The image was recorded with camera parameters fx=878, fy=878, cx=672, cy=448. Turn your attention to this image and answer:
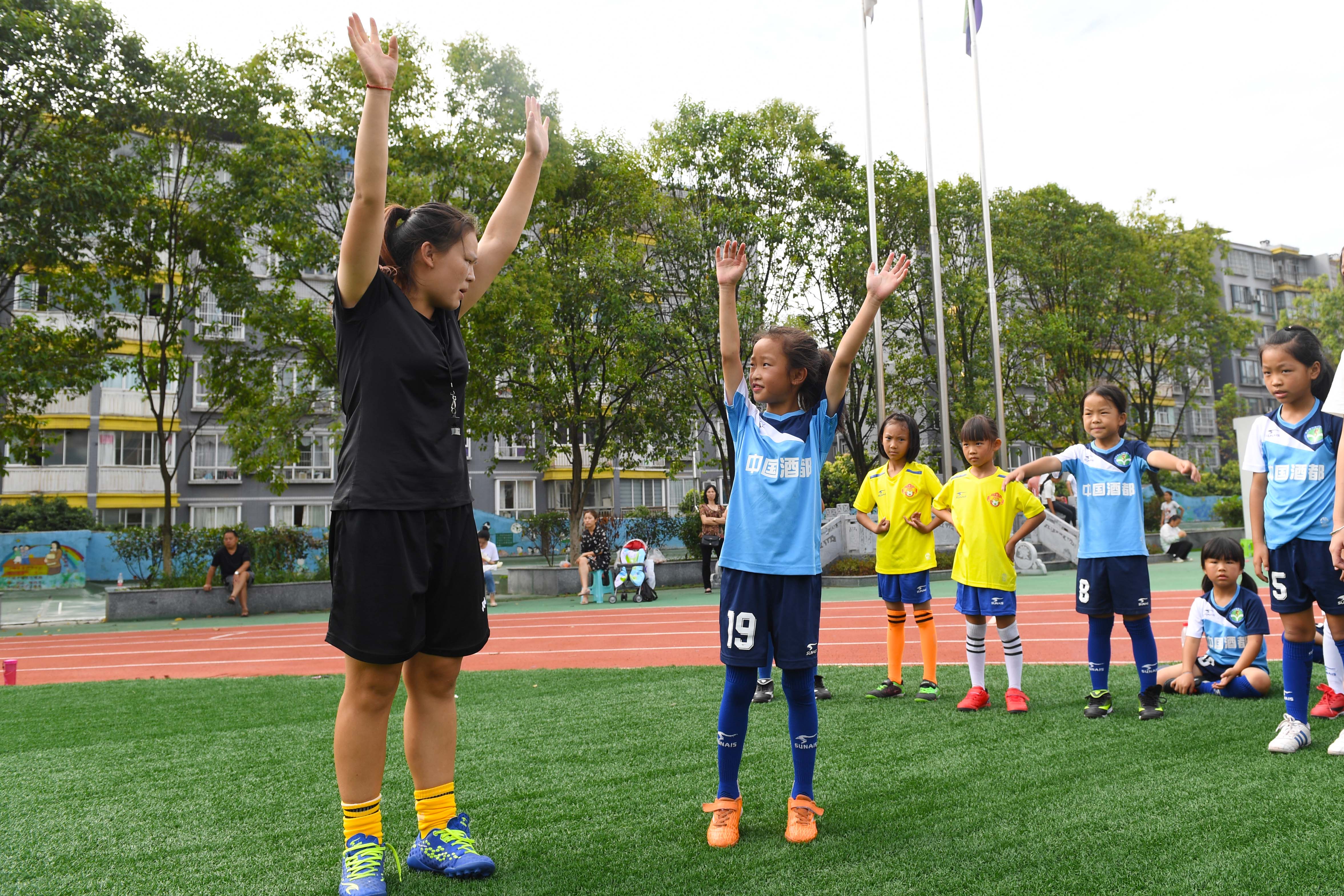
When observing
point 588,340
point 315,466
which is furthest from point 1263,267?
point 315,466

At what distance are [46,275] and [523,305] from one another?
8.32m

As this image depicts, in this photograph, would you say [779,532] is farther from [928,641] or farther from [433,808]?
[928,641]

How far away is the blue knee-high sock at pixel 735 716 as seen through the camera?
9.93 feet

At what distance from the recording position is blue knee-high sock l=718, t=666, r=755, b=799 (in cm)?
303

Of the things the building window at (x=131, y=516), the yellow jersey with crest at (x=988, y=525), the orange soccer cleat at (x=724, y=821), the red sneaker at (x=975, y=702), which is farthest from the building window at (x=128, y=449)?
the orange soccer cleat at (x=724, y=821)

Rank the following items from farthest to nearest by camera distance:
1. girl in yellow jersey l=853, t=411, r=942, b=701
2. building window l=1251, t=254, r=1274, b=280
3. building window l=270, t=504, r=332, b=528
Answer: building window l=1251, t=254, r=1274, b=280, building window l=270, t=504, r=332, b=528, girl in yellow jersey l=853, t=411, r=942, b=701

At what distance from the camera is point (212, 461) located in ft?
108

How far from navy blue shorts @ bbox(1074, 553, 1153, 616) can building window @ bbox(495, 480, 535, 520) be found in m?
36.1

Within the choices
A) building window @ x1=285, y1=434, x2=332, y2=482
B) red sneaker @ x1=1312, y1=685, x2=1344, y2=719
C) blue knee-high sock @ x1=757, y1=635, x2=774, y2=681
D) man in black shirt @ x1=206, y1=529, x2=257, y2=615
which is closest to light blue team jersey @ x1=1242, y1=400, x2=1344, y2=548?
red sneaker @ x1=1312, y1=685, x2=1344, y2=719

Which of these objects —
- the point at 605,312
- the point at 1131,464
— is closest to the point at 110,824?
the point at 1131,464

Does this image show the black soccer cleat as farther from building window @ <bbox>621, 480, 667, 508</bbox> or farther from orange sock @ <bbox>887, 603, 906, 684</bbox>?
building window @ <bbox>621, 480, 667, 508</bbox>

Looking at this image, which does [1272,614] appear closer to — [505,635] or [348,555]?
[505,635]

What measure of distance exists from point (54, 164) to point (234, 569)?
740 cm

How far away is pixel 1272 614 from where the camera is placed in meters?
9.55
